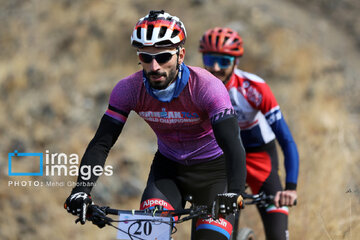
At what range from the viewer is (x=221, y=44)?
6.67 m

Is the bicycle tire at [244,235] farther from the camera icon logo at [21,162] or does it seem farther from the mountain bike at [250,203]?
the camera icon logo at [21,162]

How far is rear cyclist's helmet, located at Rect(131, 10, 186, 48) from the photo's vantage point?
4223mm

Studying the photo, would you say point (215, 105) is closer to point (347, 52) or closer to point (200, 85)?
point (200, 85)

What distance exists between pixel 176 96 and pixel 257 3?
1858cm

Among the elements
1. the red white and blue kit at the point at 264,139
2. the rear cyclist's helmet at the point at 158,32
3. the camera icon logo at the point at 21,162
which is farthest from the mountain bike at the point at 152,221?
the camera icon logo at the point at 21,162

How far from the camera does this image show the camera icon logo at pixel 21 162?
16812mm

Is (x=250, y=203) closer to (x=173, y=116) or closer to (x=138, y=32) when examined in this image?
(x=173, y=116)

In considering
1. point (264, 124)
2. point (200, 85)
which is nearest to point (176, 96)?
point (200, 85)

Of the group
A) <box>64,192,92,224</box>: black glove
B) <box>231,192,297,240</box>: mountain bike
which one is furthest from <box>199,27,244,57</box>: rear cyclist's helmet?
<box>64,192,92,224</box>: black glove

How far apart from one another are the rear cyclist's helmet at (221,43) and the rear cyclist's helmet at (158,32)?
2.21 m

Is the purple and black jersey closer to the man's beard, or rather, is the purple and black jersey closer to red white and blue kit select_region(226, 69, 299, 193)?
the man's beard

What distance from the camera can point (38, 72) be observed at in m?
21.3

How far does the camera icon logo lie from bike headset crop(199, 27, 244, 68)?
1129 cm

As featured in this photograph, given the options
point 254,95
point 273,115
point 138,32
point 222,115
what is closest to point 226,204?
point 222,115
